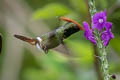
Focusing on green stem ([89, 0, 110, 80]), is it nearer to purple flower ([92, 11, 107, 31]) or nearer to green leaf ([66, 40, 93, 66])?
purple flower ([92, 11, 107, 31])

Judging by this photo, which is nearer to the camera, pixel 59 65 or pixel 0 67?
pixel 59 65

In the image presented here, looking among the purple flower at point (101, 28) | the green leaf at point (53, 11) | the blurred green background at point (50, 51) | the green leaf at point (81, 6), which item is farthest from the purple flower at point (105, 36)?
the green leaf at point (53, 11)

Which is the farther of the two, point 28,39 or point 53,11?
point 53,11

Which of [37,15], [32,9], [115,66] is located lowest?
[115,66]

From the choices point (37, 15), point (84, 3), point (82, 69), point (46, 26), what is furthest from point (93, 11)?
point (46, 26)

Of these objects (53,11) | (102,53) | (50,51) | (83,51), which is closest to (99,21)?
(102,53)

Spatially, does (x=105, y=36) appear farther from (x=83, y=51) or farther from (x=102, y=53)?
(x=83, y=51)

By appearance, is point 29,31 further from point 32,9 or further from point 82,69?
point 82,69

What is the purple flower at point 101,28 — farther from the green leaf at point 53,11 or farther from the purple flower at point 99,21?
the green leaf at point 53,11
